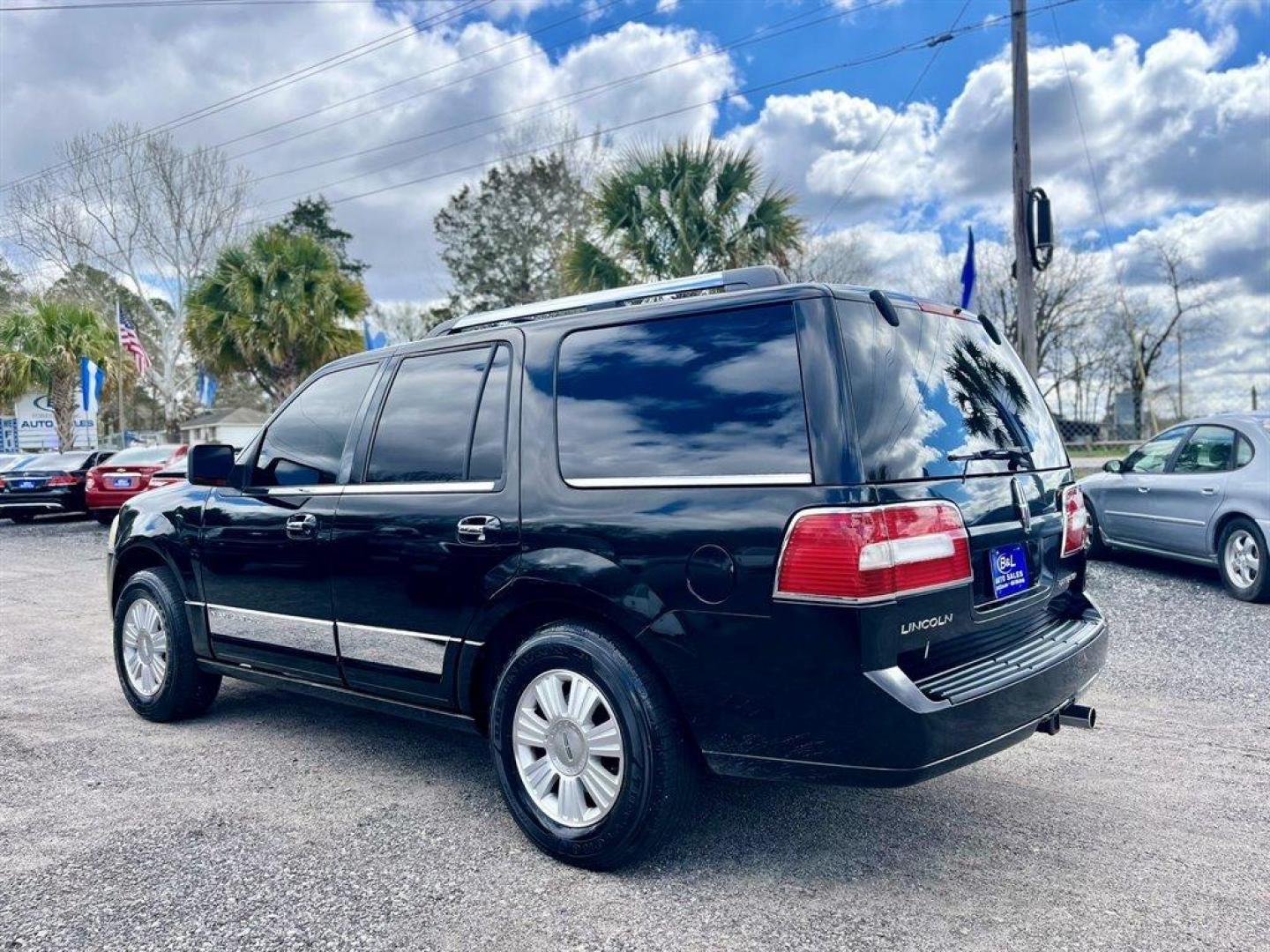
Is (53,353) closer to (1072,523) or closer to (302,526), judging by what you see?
(302,526)

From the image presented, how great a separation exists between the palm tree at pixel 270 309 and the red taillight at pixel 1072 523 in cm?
2062

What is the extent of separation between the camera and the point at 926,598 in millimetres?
2854

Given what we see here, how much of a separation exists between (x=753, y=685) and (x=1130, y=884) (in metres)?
1.41

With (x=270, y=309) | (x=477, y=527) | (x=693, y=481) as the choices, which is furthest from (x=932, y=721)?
(x=270, y=309)

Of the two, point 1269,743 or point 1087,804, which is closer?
point 1087,804

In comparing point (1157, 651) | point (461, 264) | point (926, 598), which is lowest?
point (1157, 651)

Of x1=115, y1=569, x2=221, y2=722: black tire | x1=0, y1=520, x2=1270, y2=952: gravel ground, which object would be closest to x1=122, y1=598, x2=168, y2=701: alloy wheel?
x1=115, y1=569, x2=221, y2=722: black tire

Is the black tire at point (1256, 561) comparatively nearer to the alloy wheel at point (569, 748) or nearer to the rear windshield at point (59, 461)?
the alloy wheel at point (569, 748)

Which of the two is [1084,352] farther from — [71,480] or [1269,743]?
[1269,743]

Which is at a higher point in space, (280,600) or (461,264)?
(461,264)

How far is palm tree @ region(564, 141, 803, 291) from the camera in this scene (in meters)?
15.8

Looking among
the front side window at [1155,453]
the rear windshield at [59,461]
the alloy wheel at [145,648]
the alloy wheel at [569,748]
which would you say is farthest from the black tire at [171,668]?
the rear windshield at [59,461]

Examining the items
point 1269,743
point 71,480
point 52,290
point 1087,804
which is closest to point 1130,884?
point 1087,804

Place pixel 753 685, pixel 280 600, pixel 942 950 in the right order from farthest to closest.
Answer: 1. pixel 280 600
2. pixel 753 685
3. pixel 942 950
